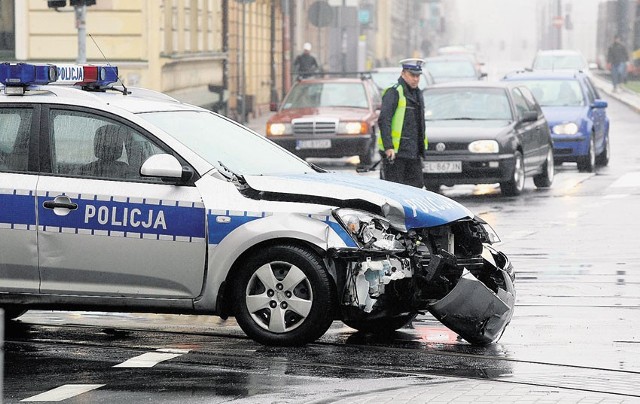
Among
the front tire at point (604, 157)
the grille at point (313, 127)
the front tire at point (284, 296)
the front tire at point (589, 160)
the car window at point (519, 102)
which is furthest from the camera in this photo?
the grille at point (313, 127)

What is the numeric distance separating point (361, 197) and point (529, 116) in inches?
488

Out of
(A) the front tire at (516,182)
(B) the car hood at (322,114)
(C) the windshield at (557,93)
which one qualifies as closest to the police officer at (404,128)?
(A) the front tire at (516,182)

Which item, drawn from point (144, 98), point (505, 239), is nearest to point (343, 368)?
point (144, 98)

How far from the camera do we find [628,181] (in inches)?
907

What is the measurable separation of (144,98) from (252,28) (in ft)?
129

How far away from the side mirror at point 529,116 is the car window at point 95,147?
12191 mm

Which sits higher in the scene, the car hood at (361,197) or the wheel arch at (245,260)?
the car hood at (361,197)

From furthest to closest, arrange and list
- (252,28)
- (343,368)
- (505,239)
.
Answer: (252,28) → (505,239) → (343,368)

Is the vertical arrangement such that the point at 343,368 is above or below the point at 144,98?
below

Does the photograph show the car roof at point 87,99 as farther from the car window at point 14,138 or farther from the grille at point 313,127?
the grille at point 313,127

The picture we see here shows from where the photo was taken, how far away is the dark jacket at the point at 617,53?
187ft

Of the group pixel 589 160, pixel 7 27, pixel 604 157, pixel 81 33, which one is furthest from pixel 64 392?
pixel 7 27

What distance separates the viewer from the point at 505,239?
15.2 m

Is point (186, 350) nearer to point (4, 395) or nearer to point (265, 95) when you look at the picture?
point (4, 395)
